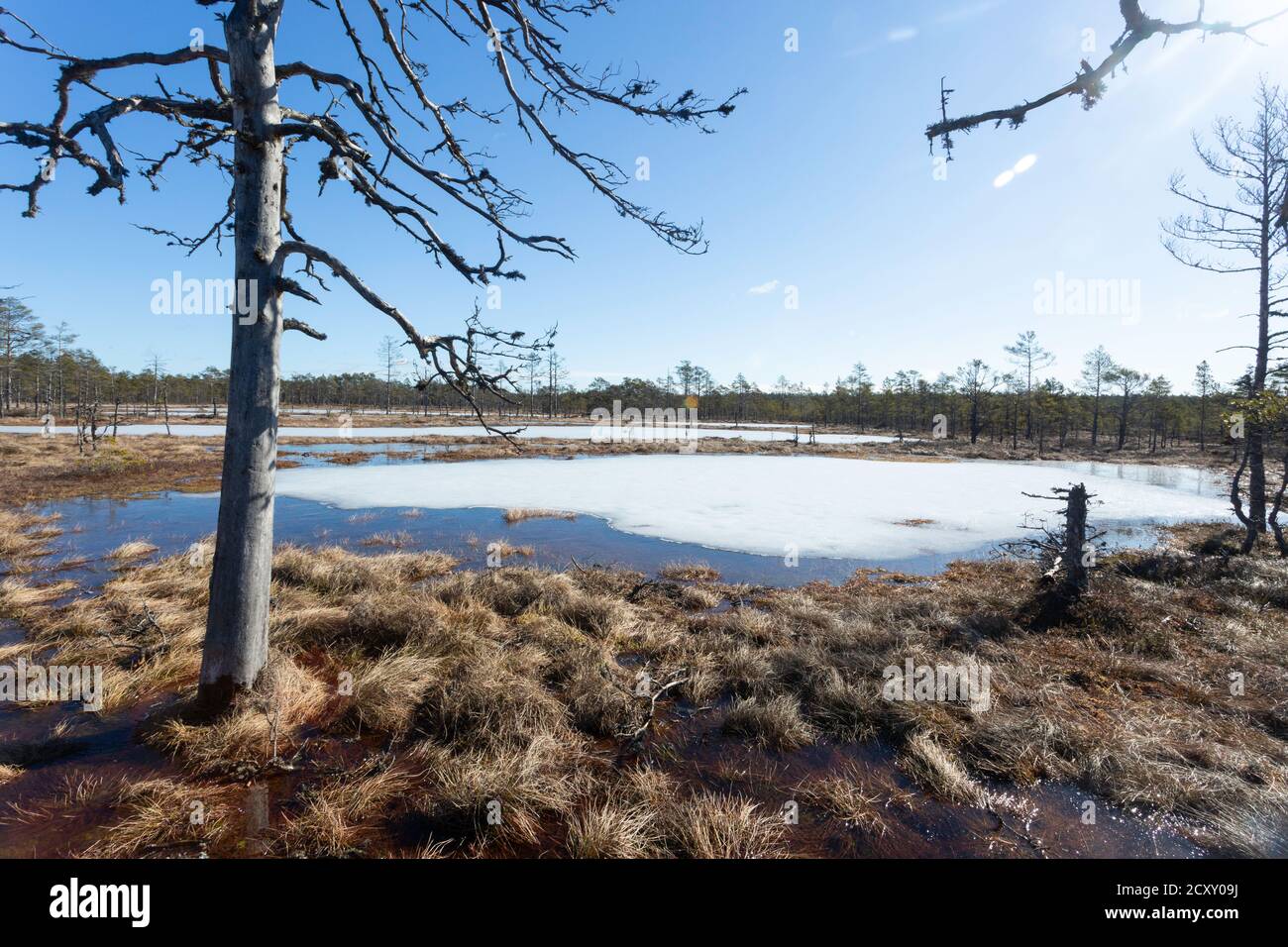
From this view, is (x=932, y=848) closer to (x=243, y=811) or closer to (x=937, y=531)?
(x=243, y=811)

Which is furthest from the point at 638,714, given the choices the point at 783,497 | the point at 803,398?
the point at 803,398

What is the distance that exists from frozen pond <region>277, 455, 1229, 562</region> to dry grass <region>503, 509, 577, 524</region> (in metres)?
0.71

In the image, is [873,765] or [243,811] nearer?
[243,811]

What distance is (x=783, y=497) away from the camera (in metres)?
17.6

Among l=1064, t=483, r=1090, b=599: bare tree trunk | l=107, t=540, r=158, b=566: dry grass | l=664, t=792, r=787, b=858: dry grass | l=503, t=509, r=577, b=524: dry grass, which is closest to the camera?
l=664, t=792, r=787, b=858: dry grass

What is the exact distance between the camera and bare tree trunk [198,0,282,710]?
3316mm

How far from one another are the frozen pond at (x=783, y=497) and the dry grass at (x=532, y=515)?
0.71 metres

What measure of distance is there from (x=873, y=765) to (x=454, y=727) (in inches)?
134

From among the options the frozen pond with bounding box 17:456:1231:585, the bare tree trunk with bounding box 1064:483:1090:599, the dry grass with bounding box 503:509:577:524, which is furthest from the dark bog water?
the bare tree trunk with bounding box 1064:483:1090:599

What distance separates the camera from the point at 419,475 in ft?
70.6
